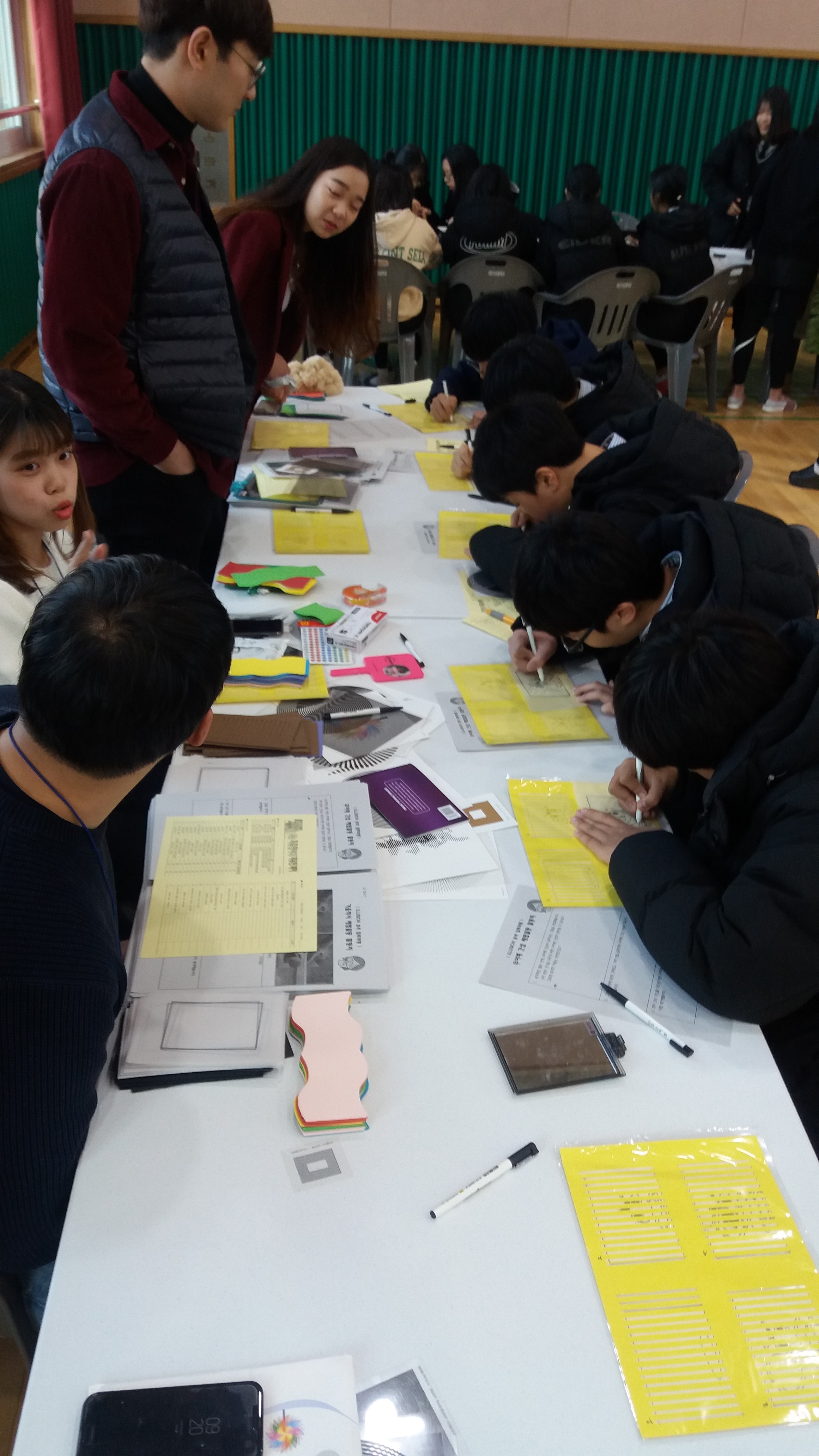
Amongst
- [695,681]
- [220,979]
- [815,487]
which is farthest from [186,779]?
[815,487]

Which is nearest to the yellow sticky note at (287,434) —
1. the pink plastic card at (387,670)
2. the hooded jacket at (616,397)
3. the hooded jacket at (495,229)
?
the hooded jacket at (616,397)

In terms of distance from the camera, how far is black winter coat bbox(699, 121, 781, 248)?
5.95m

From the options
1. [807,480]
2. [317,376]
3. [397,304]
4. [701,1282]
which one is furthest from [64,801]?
[807,480]

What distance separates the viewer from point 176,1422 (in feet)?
2.26

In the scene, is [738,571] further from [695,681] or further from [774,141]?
[774,141]

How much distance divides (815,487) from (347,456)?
9.22ft

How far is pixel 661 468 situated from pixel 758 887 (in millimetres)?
1136

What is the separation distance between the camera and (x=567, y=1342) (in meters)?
0.76

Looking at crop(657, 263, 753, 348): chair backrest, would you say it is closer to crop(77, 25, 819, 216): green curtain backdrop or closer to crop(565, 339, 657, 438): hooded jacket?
crop(77, 25, 819, 216): green curtain backdrop

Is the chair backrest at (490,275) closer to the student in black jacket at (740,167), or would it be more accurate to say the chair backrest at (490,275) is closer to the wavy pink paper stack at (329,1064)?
the student in black jacket at (740,167)

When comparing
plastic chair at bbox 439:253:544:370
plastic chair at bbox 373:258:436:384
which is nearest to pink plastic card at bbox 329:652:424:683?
plastic chair at bbox 373:258:436:384

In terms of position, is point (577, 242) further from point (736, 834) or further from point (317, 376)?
point (736, 834)

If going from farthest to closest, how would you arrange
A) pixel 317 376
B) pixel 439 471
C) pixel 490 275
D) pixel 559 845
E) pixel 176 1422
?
pixel 490 275 < pixel 317 376 < pixel 439 471 < pixel 559 845 < pixel 176 1422

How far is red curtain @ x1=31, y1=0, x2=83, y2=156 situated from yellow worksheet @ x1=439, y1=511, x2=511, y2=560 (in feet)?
15.3
